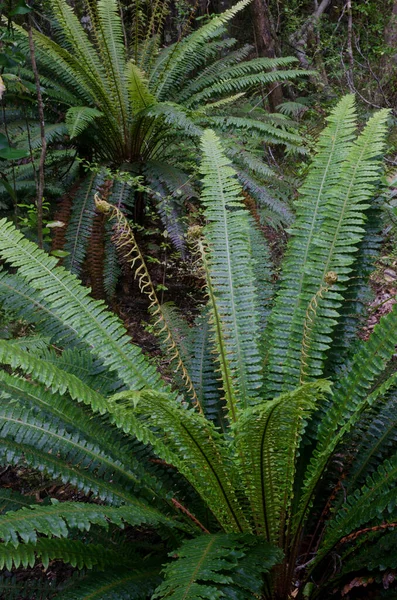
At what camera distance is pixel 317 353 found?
66.7 inches

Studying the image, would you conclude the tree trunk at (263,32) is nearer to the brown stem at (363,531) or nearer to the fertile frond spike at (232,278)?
the fertile frond spike at (232,278)

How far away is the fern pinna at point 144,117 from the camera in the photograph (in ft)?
10.3

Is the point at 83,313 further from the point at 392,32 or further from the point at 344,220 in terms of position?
the point at 392,32

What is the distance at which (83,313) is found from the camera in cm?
180

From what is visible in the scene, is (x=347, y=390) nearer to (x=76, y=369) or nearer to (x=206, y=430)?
(x=206, y=430)

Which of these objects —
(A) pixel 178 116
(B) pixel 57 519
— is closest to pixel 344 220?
(B) pixel 57 519

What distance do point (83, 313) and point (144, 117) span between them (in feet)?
6.07

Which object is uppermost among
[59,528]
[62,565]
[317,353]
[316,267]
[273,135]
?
[273,135]

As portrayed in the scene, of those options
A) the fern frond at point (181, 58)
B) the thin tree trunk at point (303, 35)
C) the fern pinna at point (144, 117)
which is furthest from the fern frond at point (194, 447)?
the thin tree trunk at point (303, 35)

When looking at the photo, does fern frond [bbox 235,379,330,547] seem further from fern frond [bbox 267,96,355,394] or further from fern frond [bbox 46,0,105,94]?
fern frond [bbox 46,0,105,94]

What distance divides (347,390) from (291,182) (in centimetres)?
239

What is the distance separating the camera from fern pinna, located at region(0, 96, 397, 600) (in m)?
1.38

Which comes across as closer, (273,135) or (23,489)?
(23,489)

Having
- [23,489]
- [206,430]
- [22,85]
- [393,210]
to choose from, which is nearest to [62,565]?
[23,489]
